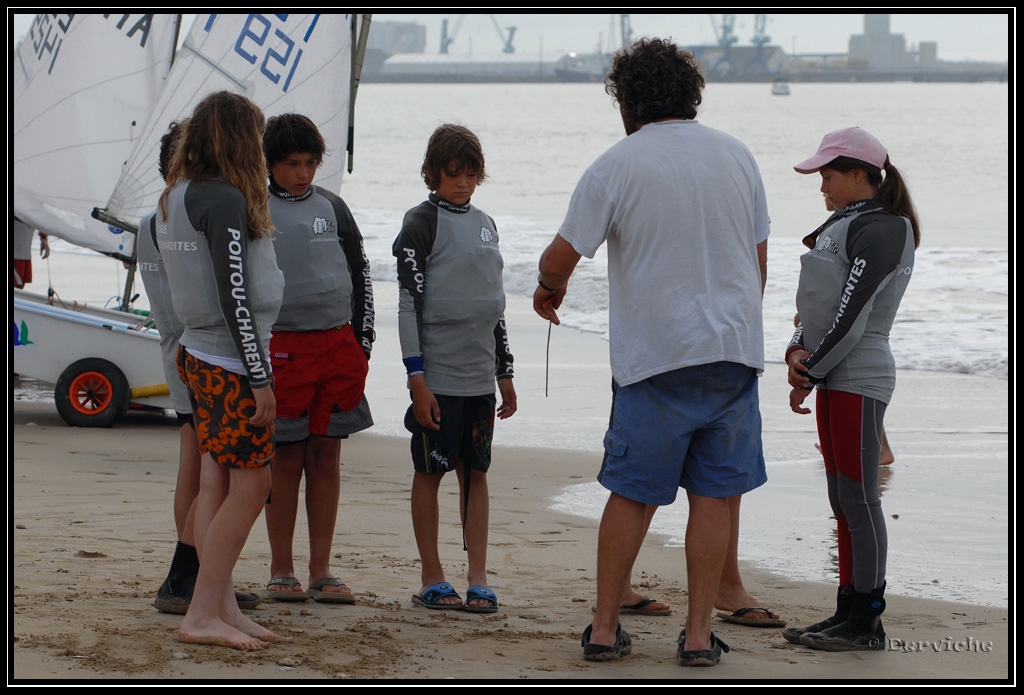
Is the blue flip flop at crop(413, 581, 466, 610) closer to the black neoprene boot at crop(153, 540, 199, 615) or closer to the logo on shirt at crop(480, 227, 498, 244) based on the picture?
the black neoprene boot at crop(153, 540, 199, 615)

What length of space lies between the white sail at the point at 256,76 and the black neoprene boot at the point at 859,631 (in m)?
5.73

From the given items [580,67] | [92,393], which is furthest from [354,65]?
[580,67]

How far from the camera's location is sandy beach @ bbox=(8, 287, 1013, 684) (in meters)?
3.01

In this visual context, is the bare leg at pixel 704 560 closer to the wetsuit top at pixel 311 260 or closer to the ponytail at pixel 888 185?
the ponytail at pixel 888 185

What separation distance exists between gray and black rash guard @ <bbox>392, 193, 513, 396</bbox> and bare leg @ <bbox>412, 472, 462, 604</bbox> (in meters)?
0.30

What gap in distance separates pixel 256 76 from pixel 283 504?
17.7 ft

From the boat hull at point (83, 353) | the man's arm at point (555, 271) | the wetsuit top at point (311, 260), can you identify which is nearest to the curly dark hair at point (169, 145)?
the wetsuit top at point (311, 260)

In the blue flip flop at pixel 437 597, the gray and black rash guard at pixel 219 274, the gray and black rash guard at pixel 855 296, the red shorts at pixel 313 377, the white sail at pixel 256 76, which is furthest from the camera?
the white sail at pixel 256 76

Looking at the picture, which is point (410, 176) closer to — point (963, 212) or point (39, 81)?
point (963, 212)

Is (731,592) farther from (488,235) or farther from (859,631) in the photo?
(488,235)

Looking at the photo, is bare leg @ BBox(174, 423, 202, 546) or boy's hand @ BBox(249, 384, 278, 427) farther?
bare leg @ BBox(174, 423, 202, 546)

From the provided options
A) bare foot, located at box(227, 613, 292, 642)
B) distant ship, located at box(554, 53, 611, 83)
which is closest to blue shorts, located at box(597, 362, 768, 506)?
bare foot, located at box(227, 613, 292, 642)

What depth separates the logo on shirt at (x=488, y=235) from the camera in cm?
381

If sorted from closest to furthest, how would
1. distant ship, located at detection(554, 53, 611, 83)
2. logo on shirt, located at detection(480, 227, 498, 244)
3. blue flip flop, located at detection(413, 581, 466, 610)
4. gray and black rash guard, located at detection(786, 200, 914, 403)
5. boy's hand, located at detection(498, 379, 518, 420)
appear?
1. gray and black rash guard, located at detection(786, 200, 914, 403)
2. blue flip flop, located at detection(413, 581, 466, 610)
3. logo on shirt, located at detection(480, 227, 498, 244)
4. boy's hand, located at detection(498, 379, 518, 420)
5. distant ship, located at detection(554, 53, 611, 83)
